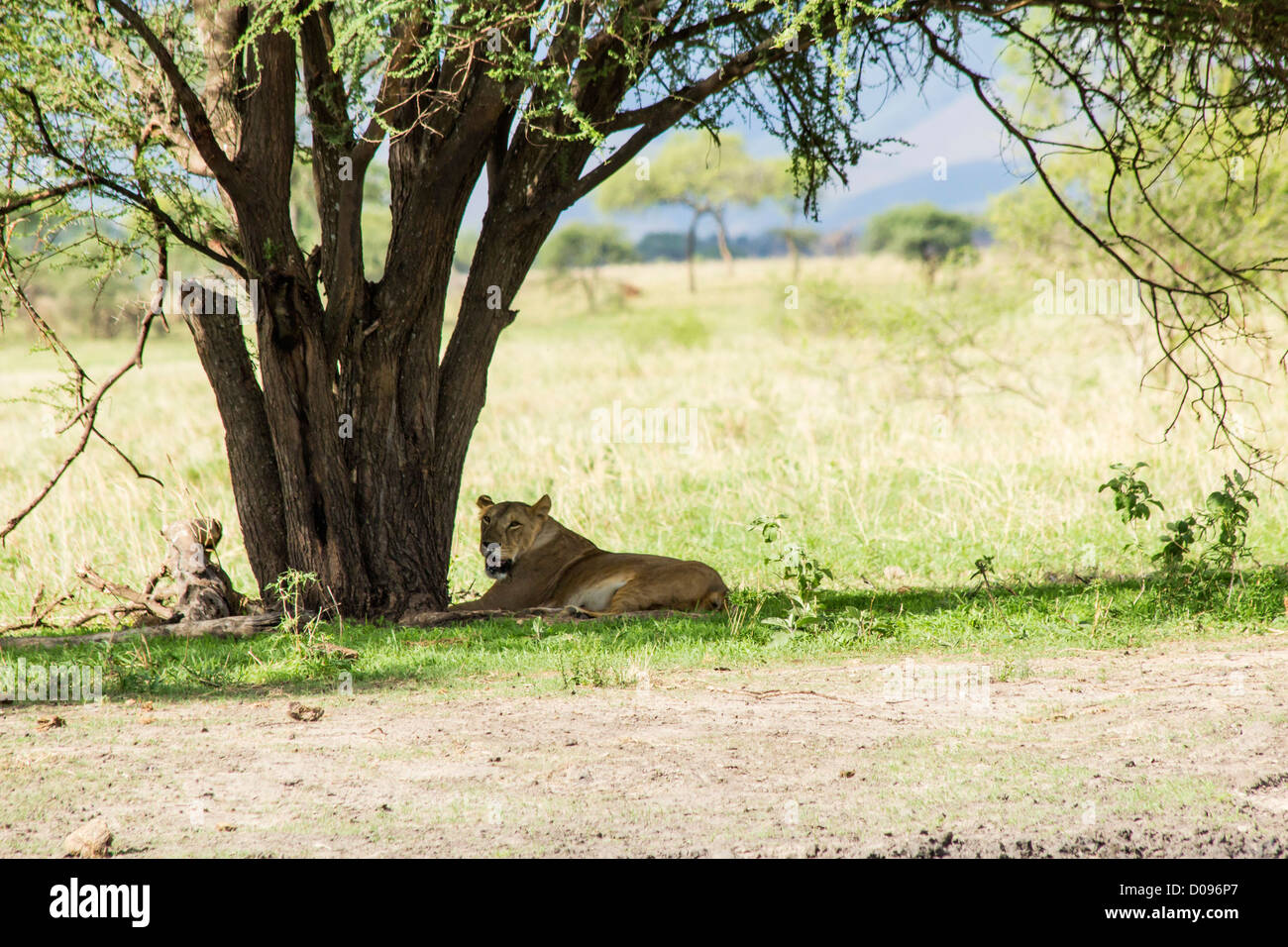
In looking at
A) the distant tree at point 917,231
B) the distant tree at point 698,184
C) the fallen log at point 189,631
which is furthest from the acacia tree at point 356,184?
the distant tree at point 698,184

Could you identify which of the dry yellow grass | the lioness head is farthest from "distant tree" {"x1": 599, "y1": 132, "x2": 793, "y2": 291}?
the lioness head

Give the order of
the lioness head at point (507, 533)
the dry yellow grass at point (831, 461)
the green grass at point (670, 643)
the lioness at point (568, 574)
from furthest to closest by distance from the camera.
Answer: the dry yellow grass at point (831, 461) → the lioness head at point (507, 533) → the lioness at point (568, 574) → the green grass at point (670, 643)

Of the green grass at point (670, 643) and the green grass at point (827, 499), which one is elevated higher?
the green grass at point (827, 499)

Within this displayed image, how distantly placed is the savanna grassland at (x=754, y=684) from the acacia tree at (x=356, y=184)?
91 cm

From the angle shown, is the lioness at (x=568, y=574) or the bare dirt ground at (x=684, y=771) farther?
the lioness at (x=568, y=574)

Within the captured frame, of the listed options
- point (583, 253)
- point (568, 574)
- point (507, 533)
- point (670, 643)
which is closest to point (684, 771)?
point (670, 643)

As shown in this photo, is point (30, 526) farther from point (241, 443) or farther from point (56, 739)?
point (56, 739)

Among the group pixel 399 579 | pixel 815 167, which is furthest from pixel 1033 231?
pixel 399 579

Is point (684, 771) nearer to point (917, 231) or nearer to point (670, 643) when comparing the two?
point (670, 643)

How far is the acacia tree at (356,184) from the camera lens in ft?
24.5

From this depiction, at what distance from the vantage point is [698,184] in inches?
2630

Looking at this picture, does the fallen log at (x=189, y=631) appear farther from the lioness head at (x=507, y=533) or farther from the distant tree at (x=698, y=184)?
the distant tree at (x=698, y=184)
